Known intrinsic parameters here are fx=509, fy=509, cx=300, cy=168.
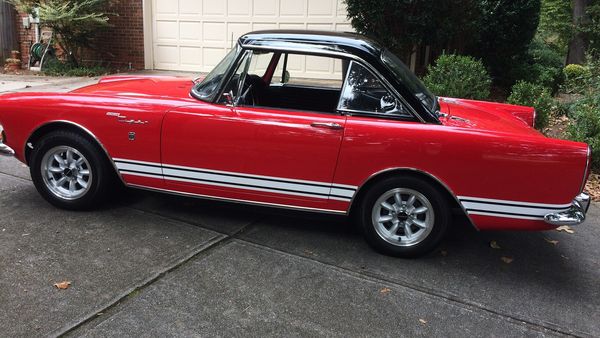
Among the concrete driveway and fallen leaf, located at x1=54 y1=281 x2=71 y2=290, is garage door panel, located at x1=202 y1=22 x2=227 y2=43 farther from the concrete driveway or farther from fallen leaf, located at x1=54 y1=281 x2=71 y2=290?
fallen leaf, located at x1=54 y1=281 x2=71 y2=290

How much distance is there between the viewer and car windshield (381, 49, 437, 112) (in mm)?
3757

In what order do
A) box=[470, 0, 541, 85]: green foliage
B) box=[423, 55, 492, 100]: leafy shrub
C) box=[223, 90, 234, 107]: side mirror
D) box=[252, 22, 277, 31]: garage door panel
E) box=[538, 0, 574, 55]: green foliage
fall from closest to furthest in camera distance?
box=[223, 90, 234, 107]: side mirror, box=[423, 55, 492, 100]: leafy shrub, box=[470, 0, 541, 85]: green foliage, box=[252, 22, 277, 31]: garage door panel, box=[538, 0, 574, 55]: green foliage

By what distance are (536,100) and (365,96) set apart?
4.41 metres

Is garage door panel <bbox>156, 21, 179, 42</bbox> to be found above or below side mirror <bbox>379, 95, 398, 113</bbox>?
above

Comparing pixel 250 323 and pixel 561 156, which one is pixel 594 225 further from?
pixel 250 323

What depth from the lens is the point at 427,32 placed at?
823 centimetres

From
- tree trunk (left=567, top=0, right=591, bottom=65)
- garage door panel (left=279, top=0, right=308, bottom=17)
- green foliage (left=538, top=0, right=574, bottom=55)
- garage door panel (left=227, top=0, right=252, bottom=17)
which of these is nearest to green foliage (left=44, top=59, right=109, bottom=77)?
garage door panel (left=227, top=0, right=252, bottom=17)

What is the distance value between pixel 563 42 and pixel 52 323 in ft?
77.3

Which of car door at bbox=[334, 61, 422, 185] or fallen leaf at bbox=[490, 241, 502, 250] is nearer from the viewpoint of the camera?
car door at bbox=[334, 61, 422, 185]

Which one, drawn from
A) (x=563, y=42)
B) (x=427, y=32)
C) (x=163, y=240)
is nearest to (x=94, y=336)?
(x=163, y=240)

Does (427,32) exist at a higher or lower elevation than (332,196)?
higher

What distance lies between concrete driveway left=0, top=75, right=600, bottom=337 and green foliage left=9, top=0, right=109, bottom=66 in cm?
853

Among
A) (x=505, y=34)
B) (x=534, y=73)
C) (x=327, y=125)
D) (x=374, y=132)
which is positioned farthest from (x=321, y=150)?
(x=534, y=73)

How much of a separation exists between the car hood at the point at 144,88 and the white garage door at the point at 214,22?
656 centimetres
